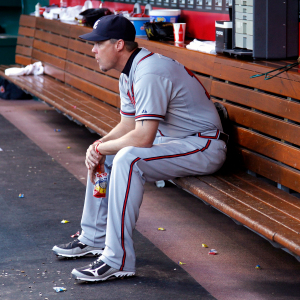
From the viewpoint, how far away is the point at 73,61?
6.98 meters

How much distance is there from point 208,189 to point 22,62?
6288mm

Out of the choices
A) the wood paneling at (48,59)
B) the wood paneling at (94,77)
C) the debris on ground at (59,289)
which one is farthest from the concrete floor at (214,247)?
the wood paneling at (48,59)

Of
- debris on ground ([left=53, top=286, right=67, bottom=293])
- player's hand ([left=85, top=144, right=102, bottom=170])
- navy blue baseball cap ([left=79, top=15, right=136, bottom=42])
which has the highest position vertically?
navy blue baseball cap ([left=79, top=15, right=136, bottom=42])

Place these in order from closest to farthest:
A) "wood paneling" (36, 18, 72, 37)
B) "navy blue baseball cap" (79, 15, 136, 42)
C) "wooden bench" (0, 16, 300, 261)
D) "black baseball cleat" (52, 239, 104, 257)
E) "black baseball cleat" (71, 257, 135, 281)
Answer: "wooden bench" (0, 16, 300, 261)
"black baseball cleat" (71, 257, 135, 281)
"navy blue baseball cap" (79, 15, 136, 42)
"black baseball cleat" (52, 239, 104, 257)
"wood paneling" (36, 18, 72, 37)

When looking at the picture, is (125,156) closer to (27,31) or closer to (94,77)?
(94,77)

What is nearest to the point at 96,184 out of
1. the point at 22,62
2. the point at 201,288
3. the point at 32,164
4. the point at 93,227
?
the point at 93,227

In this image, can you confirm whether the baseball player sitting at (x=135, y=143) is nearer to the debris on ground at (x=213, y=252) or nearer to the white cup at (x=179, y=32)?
the debris on ground at (x=213, y=252)

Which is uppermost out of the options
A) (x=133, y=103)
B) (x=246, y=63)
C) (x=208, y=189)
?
(x=246, y=63)

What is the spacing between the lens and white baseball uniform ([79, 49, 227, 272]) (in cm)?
286

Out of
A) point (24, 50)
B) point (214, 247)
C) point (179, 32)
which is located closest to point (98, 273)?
point (214, 247)

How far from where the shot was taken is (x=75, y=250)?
3.26 meters

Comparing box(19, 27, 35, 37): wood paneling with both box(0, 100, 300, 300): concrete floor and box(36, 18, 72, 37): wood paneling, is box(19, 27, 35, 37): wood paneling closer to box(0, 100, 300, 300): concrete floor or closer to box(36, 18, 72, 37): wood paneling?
box(36, 18, 72, 37): wood paneling

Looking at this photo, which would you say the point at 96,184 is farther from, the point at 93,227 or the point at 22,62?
the point at 22,62

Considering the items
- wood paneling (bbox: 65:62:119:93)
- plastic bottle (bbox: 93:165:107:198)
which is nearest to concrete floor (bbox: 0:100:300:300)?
plastic bottle (bbox: 93:165:107:198)
